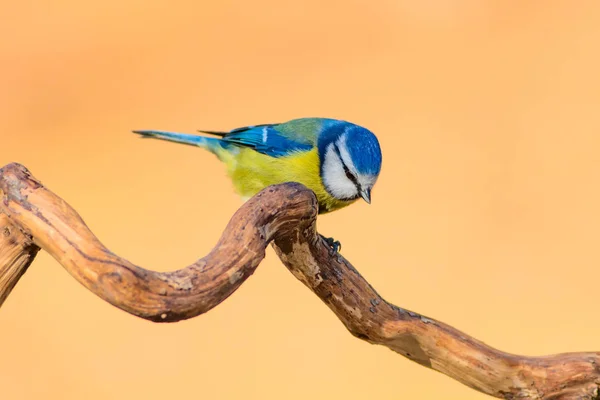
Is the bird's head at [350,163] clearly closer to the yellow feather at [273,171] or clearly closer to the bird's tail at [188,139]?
the yellow feather at [273,171]

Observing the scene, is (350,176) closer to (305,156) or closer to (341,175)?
(341,175)

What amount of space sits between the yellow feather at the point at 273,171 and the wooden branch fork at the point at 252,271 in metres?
0.53

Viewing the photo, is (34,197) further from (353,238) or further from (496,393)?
(353,238)

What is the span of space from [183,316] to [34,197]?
330 millimetres

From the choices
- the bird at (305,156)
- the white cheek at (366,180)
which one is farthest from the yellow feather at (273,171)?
the white cheek at (366,180)

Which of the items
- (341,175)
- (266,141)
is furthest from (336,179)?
(266,141)

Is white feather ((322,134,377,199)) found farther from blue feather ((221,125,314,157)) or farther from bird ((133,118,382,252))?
blue feather ((221,125,314,157))

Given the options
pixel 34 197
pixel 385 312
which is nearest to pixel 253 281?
pixel 385 312

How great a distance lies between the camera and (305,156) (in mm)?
2500

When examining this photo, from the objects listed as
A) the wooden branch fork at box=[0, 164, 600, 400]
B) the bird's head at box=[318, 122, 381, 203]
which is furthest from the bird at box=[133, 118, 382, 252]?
the wooden branch fork at box=[0, 164, 600, 400]

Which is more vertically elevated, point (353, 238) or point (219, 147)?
point (353, 238)

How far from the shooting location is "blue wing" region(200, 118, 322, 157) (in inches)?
101

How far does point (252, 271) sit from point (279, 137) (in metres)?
1.13

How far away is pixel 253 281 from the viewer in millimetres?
3986
